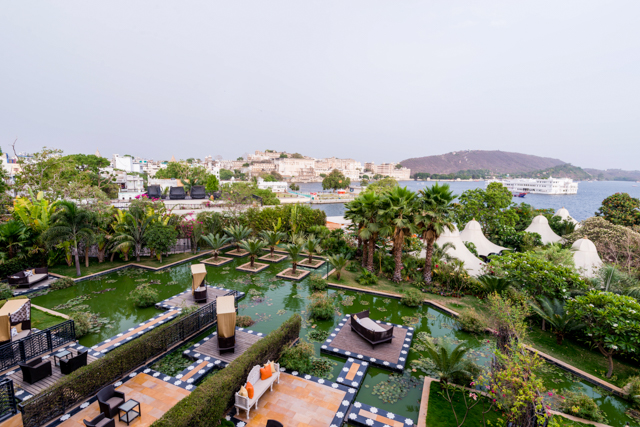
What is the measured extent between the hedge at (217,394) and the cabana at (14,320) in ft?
19.6

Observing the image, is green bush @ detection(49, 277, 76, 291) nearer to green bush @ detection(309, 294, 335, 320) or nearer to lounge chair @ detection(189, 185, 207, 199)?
green bush @ detection(309, 294, 335, 320)

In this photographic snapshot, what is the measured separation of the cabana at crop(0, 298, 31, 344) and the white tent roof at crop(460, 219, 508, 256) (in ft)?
64.8

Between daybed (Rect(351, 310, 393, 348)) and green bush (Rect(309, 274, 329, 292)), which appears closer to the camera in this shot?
daybed (Rect(351, 310, 393, 348))

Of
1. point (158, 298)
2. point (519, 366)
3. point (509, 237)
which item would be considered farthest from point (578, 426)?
point (509, 237)

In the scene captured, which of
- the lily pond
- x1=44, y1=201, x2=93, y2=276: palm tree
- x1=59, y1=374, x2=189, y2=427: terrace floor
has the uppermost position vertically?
x1=44, y1=201, x2=93, y2=276: palm tree

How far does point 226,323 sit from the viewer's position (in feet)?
25.5

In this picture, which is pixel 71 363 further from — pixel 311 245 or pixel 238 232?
pixel 238 232

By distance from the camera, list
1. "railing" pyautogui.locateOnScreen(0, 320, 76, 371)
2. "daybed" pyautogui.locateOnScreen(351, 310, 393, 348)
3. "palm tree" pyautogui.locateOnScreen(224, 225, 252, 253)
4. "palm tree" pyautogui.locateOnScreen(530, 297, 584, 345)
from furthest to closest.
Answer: "palm tree" pyautogui.locateOnScreen(224, 225, 252, 253) < "palm tree" pyautogui.locateOnScreen(530, 297, 584, 345) < "daybed" pyautogui.locateOnScreen(351, 310, 393, 348) < "railing" pyautogui.locateOnScreen(0, 320, 76, 371)

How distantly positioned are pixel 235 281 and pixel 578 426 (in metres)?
12.4

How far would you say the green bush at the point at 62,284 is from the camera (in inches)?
479

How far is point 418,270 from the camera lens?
47.7ft

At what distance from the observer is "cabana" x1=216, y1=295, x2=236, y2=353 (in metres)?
7.66

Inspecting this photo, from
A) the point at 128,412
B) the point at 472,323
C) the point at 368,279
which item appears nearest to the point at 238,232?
the point at 368,279

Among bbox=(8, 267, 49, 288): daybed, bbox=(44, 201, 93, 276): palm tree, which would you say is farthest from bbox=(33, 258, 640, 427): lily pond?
bbox=(44, 201, 93, 276): palm tree
